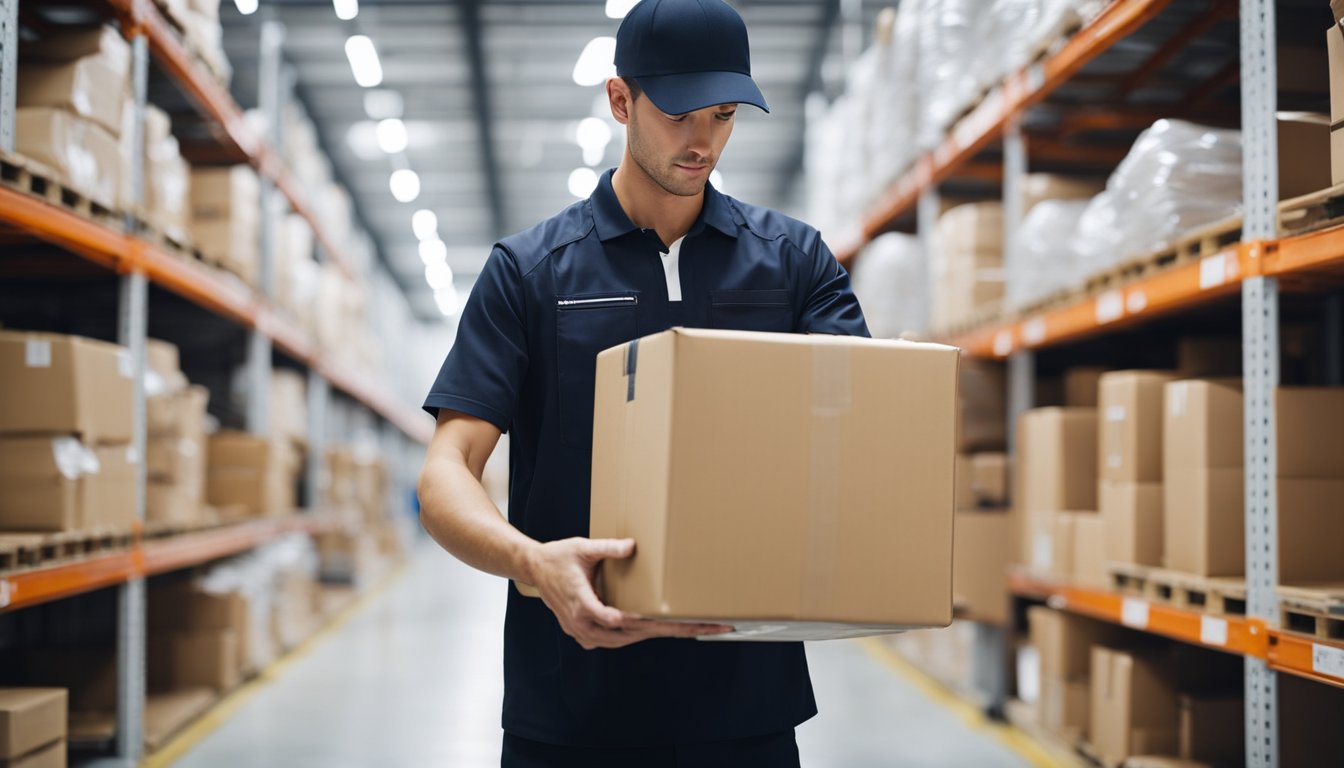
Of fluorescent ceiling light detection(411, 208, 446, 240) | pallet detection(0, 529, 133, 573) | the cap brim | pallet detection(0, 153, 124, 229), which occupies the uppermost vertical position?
fluorescent ceiling light detection(411, 208, 446, 240)

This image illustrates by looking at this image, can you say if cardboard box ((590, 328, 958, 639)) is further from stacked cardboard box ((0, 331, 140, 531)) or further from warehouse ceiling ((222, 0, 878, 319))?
warehouse ceiling ((222, 0, 878, 319))

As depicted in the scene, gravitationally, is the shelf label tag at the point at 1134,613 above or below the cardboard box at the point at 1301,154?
below

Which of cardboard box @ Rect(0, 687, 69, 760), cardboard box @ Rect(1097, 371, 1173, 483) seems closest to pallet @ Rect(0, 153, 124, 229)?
cardboard box @ Rect(0, 687, 69, 760)

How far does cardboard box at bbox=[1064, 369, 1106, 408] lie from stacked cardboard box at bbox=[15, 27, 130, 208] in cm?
411

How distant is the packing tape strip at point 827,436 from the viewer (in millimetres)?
1517

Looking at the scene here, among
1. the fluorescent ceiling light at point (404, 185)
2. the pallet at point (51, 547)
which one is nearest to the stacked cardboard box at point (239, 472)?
the pallet at point (51, 547)

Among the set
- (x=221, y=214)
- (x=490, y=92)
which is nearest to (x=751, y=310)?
(x=221, y=214)

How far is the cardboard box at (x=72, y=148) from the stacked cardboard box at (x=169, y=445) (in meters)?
1.12

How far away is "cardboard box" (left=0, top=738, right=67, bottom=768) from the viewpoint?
365 cm

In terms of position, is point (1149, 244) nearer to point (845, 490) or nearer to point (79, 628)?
point (845, 490)

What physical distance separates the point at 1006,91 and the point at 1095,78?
379mm

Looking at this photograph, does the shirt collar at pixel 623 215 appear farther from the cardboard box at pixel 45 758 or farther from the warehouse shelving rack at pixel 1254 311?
the cardboard box at pixel 45 758

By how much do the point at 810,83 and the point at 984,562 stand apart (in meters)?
8.46

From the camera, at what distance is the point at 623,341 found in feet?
5.98
